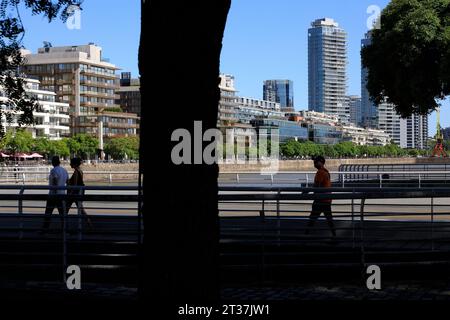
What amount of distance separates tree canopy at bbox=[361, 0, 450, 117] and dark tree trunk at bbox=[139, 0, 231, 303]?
965 inches

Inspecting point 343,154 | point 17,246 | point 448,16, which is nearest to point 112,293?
point 17,246

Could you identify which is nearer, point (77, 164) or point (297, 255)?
point (297, 255)

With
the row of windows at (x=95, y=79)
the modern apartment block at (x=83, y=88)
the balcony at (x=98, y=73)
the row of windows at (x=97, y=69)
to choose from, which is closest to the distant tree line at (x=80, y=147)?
the modern apartment block at (x=83, y=88)

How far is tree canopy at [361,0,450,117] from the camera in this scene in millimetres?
28500

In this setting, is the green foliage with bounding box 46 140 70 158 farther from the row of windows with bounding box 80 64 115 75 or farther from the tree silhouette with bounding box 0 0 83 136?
the tree silhouette with bounding box 0 0 83 136

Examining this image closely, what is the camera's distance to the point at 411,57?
1133 inches

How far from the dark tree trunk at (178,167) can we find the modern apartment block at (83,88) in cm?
13585

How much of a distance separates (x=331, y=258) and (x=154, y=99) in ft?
21.7

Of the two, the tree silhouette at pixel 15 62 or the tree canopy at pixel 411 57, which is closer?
the tree silhouette at pixel 15 62

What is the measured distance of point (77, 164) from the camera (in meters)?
14.9

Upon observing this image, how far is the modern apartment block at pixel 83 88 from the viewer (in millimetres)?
140750

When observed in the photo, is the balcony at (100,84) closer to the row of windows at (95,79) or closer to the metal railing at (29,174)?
the row of windows at (95,79)

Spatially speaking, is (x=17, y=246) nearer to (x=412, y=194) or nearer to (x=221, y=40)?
(x=412, y=194)

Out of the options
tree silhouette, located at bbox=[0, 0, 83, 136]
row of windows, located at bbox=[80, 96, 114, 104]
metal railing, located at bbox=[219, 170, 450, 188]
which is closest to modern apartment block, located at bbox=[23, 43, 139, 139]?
row of windows, located at bbox=[80, 96, 114, 104]
